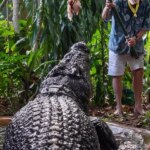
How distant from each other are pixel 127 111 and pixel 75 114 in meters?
3.51

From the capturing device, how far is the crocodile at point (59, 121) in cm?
183

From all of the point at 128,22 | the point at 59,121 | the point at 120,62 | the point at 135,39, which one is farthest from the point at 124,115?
the point at 59,121

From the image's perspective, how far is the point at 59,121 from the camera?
1.99m

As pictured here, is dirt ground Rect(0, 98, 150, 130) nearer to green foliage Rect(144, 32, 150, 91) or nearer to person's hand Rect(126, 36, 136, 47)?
green foliage Rect(144, 32, 150, 91)

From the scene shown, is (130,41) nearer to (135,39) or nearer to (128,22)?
(135,39)

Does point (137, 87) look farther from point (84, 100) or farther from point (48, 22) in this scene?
point (84, 100)

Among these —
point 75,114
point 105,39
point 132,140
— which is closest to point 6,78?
point 105,39

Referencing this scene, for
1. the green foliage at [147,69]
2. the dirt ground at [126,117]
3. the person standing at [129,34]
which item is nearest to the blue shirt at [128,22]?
the person standing at [129,34]

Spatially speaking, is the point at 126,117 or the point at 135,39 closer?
the point at 135,39

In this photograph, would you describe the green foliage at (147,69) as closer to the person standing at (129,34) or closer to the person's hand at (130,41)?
the person standing at (129,34)

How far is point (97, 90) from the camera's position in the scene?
235 inches

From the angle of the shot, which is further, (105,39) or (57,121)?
(105,39)

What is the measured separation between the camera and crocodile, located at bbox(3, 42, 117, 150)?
1829 millimetres

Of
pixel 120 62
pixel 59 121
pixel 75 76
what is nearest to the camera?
pixel 59 121
